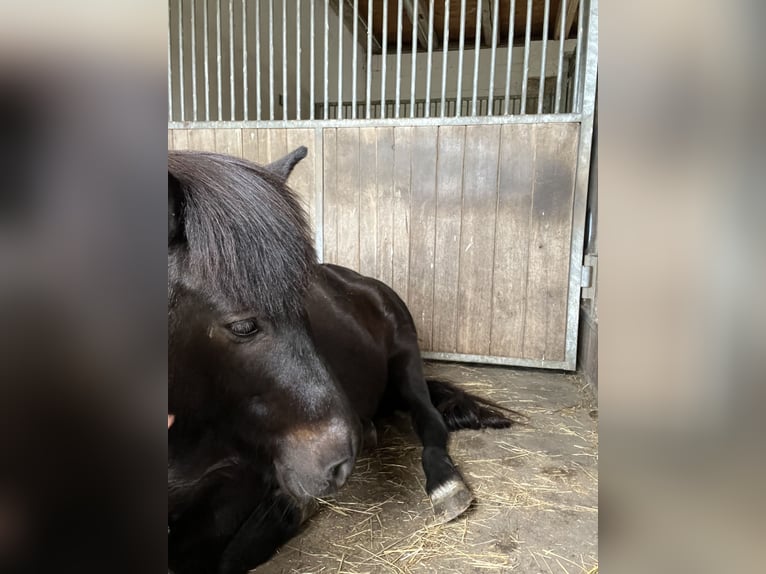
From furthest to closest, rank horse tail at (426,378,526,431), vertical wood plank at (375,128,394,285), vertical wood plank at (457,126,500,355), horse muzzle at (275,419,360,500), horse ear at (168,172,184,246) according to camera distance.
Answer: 1. vertical wood plank at (375,128,394,285)
2. vertical wood plank at (457,126,500,355)
3. horse tail at (426,378,526,431)
4. horse muzzle at (275,419,360,500)
5. horse ear at (168,172,184,246)

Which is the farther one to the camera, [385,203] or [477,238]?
[385,203]

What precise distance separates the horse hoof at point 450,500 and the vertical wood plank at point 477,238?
1370 mm

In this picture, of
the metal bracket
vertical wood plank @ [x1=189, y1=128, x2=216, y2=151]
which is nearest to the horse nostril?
the metal bracket

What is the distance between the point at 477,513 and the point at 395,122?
6.46 ft

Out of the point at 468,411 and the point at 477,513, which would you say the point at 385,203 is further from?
the point at 477,513

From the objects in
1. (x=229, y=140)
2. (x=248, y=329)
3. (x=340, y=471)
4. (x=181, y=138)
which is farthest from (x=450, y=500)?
(x=181, y=138)

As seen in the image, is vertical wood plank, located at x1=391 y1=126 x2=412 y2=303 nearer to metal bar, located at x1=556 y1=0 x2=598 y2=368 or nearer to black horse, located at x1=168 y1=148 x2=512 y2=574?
metal bar, located at x1=556 y1=0 x2=598 y2=368

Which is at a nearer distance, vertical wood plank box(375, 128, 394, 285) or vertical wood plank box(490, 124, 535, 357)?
vertical wood plank box(490, 124, 535, 357)

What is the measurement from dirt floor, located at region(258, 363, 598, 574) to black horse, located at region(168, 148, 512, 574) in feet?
0.48

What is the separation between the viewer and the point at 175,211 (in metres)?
0.77

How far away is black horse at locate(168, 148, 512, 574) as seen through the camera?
80cm

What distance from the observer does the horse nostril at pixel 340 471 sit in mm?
878

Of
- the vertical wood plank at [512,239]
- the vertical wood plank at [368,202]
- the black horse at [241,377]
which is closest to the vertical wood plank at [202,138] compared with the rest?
the vertical wood plank at [368,202]
